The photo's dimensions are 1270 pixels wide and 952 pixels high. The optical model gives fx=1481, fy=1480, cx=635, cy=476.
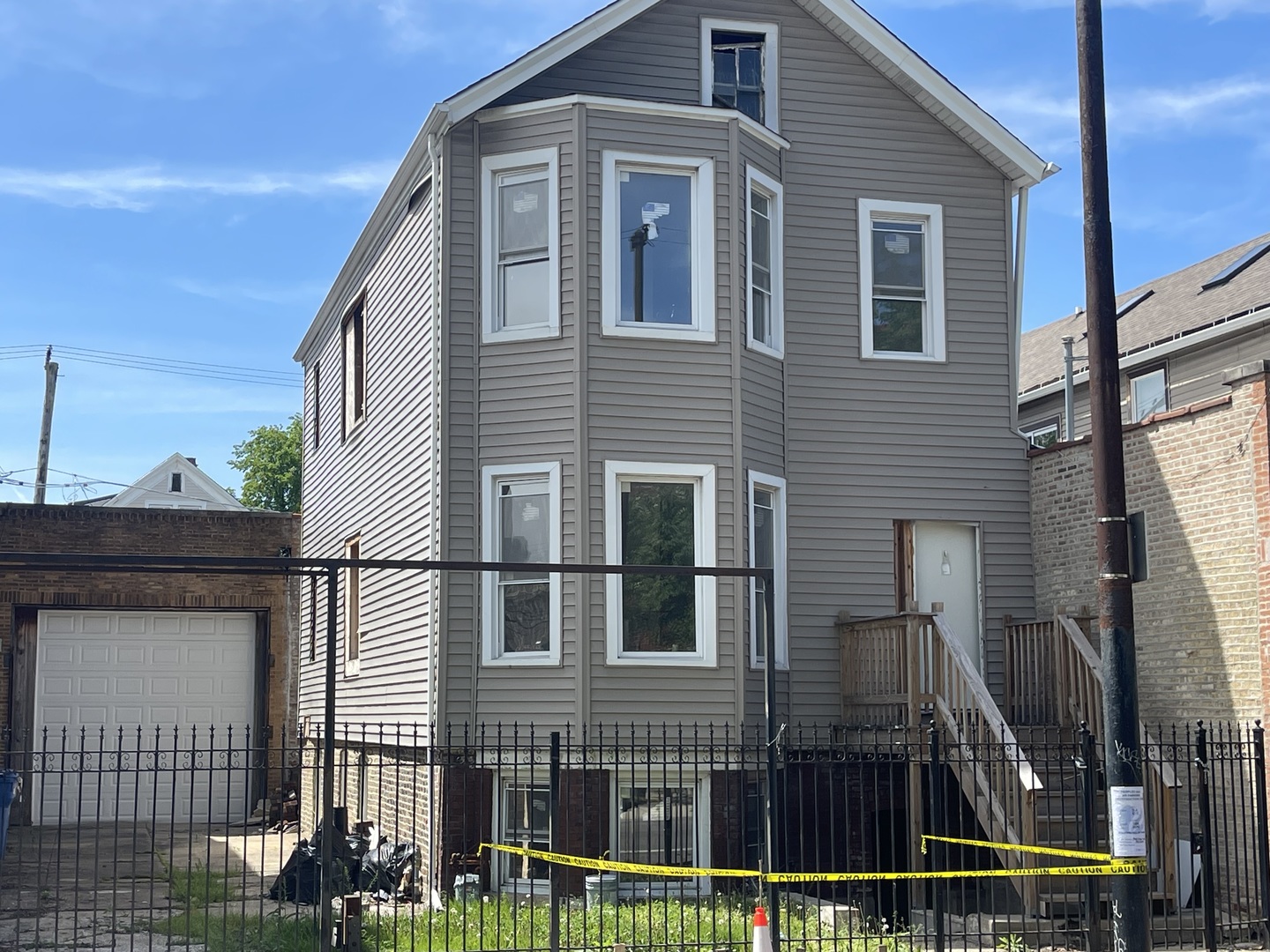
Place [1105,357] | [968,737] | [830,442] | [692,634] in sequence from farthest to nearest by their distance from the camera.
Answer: [830,442] < [692,634] < [968,737] < [1105,357]

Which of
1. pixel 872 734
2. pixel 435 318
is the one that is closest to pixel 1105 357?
pixel 872 734

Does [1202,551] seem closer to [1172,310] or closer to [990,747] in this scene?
[990,747]

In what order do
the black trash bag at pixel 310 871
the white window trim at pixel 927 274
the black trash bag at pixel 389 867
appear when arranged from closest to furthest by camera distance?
the black trash bag at pixel 310 871 < the black trash bag at pixel 389 867 < the white window trim at pixel 927 274

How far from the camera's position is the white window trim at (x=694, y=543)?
1520 centimetres

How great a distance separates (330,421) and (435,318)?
8224 mm

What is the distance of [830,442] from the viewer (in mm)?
16906

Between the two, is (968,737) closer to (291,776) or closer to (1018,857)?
(1018,857)

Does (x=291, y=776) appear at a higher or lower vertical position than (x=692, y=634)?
lower

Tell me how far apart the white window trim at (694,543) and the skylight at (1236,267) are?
40.1ft

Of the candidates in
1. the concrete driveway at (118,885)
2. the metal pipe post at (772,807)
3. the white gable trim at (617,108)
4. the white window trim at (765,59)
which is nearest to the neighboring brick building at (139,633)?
the concrete driveway at (118,885)

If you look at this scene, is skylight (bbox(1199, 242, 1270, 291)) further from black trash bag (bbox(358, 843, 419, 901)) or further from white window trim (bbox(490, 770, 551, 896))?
black trash bag (bbox(358, 843, 419, 901))

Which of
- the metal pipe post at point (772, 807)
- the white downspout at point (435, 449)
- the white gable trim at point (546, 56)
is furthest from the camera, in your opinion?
the white gable trim at point (546, 56)

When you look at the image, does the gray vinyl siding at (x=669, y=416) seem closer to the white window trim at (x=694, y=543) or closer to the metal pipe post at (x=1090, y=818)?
the white window trim at (x=694, y=543)

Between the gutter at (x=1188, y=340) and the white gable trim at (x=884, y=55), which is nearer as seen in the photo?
the white gable trim at (x=884, y=55)
